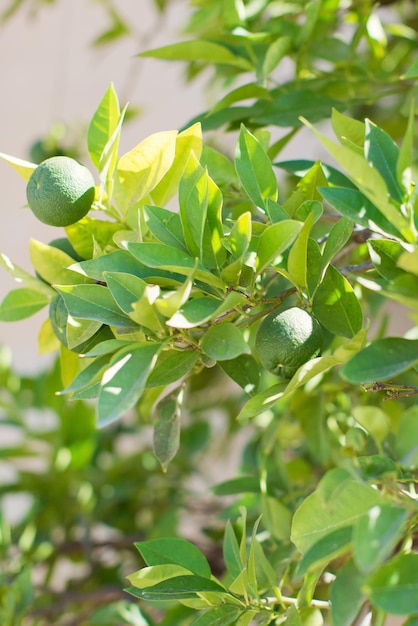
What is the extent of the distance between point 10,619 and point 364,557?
0.72 metres

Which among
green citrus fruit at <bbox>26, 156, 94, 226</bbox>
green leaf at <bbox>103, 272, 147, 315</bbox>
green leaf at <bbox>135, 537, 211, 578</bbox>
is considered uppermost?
green citrus fruit at <bbox>26, 156, 94, 226</bbox>

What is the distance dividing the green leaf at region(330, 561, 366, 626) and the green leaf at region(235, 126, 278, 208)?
29 cm

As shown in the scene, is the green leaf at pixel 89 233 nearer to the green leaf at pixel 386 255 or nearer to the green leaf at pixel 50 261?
the green leaf at pixel 50 261

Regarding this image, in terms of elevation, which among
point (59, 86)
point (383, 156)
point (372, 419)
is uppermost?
point (383, 156)

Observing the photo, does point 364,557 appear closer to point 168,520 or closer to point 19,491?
point 168,520

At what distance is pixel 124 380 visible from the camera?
0.48m

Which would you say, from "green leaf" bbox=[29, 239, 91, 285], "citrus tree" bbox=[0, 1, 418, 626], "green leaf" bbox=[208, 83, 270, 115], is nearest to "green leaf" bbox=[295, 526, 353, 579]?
"citrus tree" bbox=[0, 1, 418, 626]

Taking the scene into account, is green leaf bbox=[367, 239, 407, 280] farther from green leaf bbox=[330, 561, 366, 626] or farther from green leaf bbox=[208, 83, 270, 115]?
green leaf bbox=[208, 83, 270, 115]

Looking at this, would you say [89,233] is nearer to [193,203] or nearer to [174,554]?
[193,203]

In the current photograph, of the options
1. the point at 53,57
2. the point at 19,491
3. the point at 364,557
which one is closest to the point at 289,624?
the point at 364,557

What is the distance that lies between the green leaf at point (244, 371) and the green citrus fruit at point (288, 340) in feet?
0.26

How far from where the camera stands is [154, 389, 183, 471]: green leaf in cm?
64

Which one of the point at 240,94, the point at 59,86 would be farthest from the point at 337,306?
the point at 59,86

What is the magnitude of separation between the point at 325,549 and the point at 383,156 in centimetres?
26
